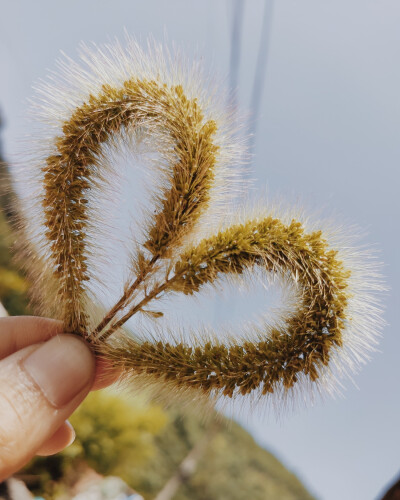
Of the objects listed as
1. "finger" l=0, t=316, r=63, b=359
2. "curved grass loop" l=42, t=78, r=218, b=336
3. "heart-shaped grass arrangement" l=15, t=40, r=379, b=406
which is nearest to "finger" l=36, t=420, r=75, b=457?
"finger" l=0, t=316, r=63, b=359

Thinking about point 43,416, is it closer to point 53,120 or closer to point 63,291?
point 63,291

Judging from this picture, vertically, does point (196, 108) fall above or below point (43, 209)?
above

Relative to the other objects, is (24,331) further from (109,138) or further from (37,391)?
(109,138)

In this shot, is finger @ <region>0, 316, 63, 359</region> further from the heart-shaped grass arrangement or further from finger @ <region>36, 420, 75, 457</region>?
finger @ <region>36, 420, 75, 457</region>

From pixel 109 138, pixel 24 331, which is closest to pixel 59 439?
pixel 24 331

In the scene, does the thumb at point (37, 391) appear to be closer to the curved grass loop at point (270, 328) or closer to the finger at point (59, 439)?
the curved grass loop at point (270, 328)

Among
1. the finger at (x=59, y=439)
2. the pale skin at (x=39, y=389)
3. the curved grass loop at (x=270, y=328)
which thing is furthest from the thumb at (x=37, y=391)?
the finger at (x=59, y=439)

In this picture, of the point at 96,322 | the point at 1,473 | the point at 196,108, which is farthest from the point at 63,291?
the point at 196,108
